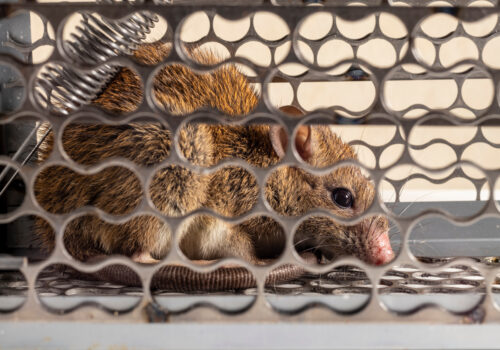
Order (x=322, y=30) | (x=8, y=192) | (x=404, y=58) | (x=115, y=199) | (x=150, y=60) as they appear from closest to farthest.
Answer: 1. (x=404, y=58)
2. (x=115, y=199)
3. (x=150, y=60)
4. (x=8, y=192)
5. (x=322, y=30)

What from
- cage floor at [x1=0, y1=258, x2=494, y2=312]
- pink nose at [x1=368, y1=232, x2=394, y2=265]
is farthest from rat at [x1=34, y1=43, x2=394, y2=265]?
cage floor at [x1=0, y1=258, x2=494, y2=312]

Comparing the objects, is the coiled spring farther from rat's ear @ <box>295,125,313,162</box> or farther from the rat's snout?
the rat's snout

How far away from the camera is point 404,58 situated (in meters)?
0.83

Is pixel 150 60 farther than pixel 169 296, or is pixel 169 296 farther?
pixel 150 60

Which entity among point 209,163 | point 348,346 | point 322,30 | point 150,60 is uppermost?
point 322,30

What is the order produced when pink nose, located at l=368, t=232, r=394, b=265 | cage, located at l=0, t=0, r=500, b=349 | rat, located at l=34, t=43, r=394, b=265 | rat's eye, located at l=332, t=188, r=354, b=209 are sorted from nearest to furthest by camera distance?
cage, located at l=0, t=0, r=500, b=349, rat, located at l=34, t=43, r=394, b=265, pink nose, located at l=368, t=232, r=394, b=265, rat's eye, located at l=332, t=188, r=354, b=209

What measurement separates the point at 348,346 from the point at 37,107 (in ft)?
1.70

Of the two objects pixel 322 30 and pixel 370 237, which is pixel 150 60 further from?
pixel 322 30

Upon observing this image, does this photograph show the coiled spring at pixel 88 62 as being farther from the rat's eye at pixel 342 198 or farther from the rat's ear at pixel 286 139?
the rat's eye at pixel 342 198

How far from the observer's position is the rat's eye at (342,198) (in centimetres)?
140

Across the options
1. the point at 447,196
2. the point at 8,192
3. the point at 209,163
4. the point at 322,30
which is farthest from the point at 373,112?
the point at 322,30

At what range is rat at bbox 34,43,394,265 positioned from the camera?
1130 mm

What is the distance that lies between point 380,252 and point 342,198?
6.7 inches

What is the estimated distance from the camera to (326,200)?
140cm
